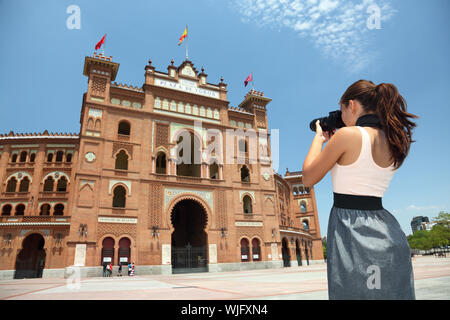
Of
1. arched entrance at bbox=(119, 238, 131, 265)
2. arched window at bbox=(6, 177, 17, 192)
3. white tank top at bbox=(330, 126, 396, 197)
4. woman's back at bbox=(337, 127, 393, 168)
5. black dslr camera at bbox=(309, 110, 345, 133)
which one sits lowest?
arched entrance at bbox=(119, 238, 131, 265)

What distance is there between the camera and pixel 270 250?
25.7m

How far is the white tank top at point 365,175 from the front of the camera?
1.62m

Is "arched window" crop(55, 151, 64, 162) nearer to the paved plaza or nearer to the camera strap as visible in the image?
the paved plaza

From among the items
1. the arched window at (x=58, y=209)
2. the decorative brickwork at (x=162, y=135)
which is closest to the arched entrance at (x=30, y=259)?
the arched window at (x=58, y=209)

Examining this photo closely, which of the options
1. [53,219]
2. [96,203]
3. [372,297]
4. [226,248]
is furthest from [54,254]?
[372,297]

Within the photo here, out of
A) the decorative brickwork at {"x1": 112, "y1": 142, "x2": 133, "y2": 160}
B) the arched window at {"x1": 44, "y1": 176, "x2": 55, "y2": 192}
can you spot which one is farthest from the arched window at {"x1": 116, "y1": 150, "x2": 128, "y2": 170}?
the arched window at {"x1": 44, "y1": 176, "x2": 55, "y2": 192}

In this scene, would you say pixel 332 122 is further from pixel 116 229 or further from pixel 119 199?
pixel 119 199

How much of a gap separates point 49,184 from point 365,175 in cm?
3250

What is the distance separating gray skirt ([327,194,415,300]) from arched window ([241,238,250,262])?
24.1 metres

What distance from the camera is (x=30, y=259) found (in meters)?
22.8

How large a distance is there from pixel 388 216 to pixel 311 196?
143ft

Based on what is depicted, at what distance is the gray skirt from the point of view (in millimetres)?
1451

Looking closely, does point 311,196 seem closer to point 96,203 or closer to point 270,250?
point 270,250

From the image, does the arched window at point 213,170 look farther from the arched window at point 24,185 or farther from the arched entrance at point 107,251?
the arched window at point 24,185
